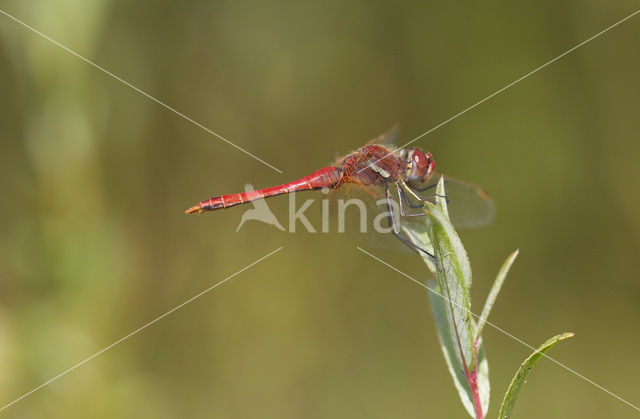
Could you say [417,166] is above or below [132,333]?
above

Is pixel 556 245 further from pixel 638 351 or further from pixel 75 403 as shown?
pixel 75 403

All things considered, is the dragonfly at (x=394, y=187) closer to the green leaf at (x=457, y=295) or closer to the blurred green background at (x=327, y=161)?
the blurred green background at (x=327, y=161)

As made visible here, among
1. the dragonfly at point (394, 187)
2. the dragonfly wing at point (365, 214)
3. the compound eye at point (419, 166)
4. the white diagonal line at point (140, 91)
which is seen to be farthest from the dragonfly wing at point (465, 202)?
the white diagonal line at point (140, 91)

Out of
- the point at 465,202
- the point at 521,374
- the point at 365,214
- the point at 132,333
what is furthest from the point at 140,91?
the point at 521,374

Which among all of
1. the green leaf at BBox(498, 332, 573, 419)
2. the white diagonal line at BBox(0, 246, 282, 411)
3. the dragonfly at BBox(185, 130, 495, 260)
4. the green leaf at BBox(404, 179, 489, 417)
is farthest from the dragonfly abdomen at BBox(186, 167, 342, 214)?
the green leaf at BBox(498, 332, 573, 419)

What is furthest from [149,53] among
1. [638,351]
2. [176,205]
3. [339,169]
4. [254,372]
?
[638,351]

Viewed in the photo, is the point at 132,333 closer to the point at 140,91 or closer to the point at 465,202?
the point at 140,91

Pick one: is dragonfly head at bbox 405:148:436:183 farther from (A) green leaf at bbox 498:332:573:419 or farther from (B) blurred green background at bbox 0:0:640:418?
(A) green leaf at bbox 498:332:573:419
